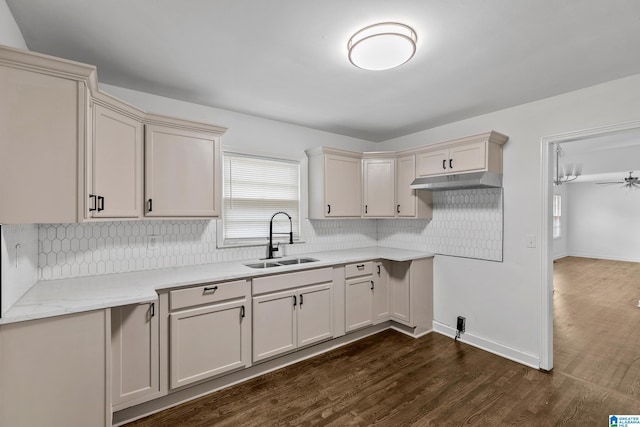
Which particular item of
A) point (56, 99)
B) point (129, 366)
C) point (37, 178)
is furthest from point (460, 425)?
point (56, 99)

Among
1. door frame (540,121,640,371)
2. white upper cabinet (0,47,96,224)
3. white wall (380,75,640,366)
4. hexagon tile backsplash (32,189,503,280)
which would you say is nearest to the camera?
white upper cabinet (0,47,96,224)

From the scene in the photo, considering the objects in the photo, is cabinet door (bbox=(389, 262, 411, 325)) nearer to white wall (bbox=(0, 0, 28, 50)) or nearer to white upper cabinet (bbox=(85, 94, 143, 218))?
white upper cabinet (bbox=(85, 94, 143, 218))

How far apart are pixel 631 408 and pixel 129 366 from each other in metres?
3.66

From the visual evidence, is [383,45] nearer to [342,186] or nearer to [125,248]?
[342,186]

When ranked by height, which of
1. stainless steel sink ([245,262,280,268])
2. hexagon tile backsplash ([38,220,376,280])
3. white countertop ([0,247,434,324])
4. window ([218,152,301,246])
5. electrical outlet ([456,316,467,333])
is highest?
window ([218,152,301,246])

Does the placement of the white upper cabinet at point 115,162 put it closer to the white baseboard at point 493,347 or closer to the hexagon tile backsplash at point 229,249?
the hexagon tile backsplash at point 229,249

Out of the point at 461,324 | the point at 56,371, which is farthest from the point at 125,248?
the point at 461,324

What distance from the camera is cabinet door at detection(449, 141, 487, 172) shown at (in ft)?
9.78

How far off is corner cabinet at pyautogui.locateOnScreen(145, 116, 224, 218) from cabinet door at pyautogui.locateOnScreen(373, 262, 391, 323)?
1.98 m

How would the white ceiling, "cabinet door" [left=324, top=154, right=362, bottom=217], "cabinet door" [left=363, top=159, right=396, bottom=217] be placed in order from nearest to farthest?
the white ceiling, "cabinet door" [left=324, top=154, right=362, bottom=217], "cabinet door" [left=363, top=159, right=396, bottom=217]

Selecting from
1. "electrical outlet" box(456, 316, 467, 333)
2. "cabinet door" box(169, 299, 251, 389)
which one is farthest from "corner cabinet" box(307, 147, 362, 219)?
"electrical outlet" box(456, 316, 467, 333)

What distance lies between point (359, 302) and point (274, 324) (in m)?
1.09

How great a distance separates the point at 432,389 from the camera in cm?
249

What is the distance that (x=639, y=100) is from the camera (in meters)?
2.31
